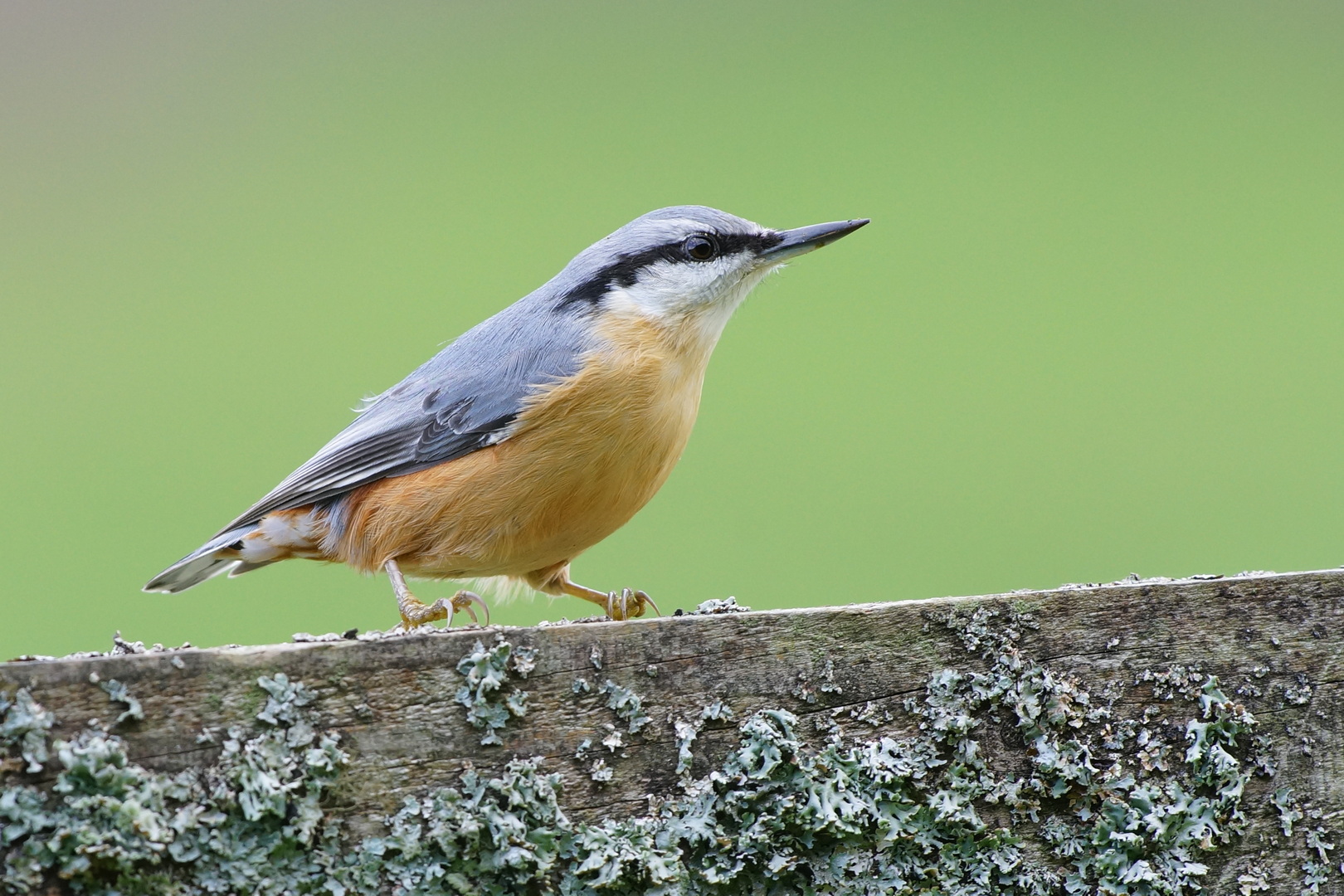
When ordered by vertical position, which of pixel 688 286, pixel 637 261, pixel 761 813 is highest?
pixel 637 261

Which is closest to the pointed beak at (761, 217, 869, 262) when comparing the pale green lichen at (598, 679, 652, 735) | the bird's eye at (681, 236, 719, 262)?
the bird's eye at (681, 236, 719, 262)

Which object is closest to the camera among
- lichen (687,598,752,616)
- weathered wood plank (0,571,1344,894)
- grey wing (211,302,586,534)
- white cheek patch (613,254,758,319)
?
weathered wood plank (0,571,1344,894)

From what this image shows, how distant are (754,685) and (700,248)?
1938mm

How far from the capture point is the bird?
9.45ft

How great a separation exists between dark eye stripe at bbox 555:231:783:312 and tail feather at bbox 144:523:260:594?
1139mm

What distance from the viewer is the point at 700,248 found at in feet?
11.0

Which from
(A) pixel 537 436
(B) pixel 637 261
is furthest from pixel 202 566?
(B) pixel 637 261

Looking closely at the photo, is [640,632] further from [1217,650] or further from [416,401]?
[416,401]

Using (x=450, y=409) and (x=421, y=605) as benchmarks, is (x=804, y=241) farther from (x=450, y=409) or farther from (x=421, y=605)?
(x=421, y=605)

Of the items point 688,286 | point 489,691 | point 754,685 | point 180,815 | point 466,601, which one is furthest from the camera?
point 688,286

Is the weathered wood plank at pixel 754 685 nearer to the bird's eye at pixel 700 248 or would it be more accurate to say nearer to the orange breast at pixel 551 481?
the orange breast at pixel 551 481

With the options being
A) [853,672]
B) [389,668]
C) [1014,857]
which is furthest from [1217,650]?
[389,668]

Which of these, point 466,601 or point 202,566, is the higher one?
point 202,566

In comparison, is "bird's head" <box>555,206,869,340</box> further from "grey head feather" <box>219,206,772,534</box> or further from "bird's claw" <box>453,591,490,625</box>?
"bird's claw" <box>453,591,490,625</box>
